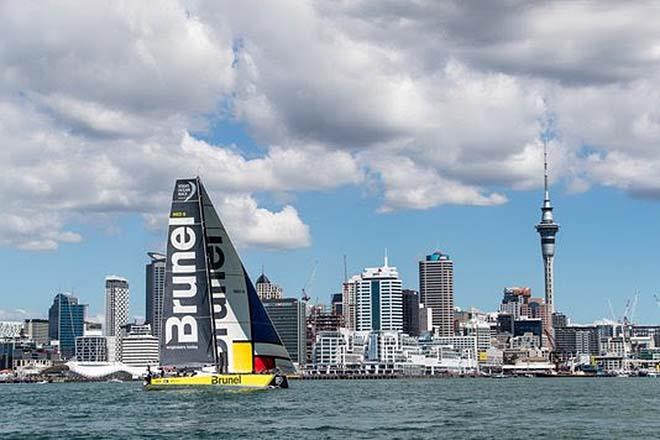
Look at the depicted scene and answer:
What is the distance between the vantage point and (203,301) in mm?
109500

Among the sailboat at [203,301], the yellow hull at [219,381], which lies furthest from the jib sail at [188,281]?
the yellow hull at [219,381]

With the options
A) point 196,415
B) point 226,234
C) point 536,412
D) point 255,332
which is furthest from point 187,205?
point 536,412

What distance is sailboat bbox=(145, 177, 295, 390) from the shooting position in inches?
4299

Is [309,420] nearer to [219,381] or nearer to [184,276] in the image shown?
[219,381]

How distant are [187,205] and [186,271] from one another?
657 cm

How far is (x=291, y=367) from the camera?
11669cm

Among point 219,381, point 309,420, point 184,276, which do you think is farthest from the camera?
point 184,276

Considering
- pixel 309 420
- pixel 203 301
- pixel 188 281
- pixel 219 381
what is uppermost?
pixel 188 281

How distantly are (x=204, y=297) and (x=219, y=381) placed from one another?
9.34 meters

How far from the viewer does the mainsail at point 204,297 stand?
109 meters

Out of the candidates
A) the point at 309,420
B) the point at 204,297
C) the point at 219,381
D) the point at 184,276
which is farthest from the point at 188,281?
the point at 309,420

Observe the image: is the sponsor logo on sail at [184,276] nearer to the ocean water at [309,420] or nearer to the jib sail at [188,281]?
the jib sail at [188,281]

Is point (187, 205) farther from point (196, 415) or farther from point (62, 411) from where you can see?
point (196, 415)

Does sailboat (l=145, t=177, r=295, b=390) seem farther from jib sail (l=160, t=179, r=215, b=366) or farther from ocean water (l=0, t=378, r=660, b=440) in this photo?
ocean water (l=0, t=378, r=660, b=440)
